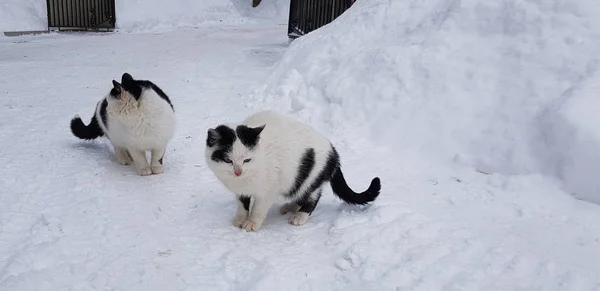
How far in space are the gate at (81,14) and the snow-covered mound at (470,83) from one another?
9393 millimetres

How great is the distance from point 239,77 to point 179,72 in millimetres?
1126

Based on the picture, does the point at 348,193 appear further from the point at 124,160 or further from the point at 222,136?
the point at 124,160

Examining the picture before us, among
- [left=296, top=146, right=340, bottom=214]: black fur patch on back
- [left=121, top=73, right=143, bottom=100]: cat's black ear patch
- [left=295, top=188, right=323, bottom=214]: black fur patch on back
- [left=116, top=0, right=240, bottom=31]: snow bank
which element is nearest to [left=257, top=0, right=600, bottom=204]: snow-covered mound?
[left=296, top=146, right=340, bottom=214]: black fur patch on back

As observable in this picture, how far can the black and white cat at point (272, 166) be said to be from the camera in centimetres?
274

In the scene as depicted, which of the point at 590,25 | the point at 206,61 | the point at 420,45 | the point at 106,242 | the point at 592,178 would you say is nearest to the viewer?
the point at 106,242

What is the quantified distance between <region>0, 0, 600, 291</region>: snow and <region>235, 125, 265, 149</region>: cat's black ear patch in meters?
0.65

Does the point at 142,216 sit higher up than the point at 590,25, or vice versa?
the point at 590,25

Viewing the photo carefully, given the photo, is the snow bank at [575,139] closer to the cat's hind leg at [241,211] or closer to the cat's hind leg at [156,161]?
the cat's hind leg at [241,211]

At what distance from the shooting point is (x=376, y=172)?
12.8ft

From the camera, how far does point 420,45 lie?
5.15m

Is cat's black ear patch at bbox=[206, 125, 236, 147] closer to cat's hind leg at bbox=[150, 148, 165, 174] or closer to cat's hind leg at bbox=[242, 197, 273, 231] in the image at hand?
cat's hind leg at bbox=[242, 197, 273, 231]

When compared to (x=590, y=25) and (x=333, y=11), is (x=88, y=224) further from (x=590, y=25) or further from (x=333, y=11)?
(x=333, y=11)

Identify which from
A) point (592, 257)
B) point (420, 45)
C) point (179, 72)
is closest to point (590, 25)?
point (420, 45)

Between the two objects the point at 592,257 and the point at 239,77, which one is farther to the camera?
the point at 239,77
